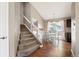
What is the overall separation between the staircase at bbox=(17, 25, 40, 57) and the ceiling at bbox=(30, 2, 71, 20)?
0.30 m

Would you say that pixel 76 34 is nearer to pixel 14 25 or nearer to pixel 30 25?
pixel 30 25

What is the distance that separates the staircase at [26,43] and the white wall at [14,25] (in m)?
0.06

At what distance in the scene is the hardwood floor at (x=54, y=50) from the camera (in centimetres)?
171

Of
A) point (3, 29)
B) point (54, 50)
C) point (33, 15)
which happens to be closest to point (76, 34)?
point (54, 50)

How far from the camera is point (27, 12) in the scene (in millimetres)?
1786

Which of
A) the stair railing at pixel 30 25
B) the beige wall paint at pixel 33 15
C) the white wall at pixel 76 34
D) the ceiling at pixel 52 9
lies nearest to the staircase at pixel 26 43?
the stair railing at pixel 30 25

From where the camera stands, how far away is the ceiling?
171 cm

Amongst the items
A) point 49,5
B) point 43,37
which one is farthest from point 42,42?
point 49,5

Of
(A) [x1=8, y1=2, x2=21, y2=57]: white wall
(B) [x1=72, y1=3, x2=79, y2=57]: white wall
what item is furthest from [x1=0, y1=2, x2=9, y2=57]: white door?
(B) [x1=72, y1=3, x2=79, y2=57]: white wall

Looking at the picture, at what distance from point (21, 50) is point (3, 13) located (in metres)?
0.53

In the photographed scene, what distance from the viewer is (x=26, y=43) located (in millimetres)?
1779

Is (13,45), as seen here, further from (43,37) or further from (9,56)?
(43,37)

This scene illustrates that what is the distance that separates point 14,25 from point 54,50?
62 cm

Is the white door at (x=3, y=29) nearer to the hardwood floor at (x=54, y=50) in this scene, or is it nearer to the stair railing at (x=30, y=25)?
the stair railing at (x=30, y=25)
